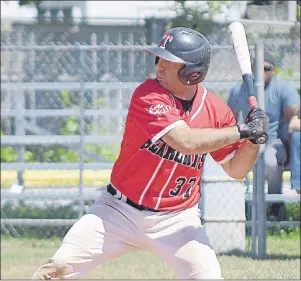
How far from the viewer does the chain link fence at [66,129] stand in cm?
1048

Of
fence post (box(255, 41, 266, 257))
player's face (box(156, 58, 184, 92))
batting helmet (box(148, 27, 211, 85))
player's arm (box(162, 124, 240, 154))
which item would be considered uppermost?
batting helmet (box(148, 27, 211, 85))

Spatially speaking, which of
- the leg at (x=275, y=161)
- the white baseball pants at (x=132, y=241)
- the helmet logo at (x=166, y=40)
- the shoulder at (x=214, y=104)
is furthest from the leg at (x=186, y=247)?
the leg at (x=275, y=161)

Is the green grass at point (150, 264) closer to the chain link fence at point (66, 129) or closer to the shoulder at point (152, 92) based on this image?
the chain link fence at point (66, 129)

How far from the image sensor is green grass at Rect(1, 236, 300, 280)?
327 inches

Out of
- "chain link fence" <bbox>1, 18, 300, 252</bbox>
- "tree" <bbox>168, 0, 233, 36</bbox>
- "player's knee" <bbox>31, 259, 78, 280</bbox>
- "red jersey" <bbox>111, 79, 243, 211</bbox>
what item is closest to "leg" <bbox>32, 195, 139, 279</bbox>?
"player's knee" <bbox>31, 259, 78, 280</bbox>

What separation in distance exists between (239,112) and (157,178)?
4.37 metres

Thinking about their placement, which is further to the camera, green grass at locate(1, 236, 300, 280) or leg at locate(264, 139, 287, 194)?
leg at locate(264, 139, 287, 194)

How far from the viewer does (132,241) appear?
525cm

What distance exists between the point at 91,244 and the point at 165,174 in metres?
0.55

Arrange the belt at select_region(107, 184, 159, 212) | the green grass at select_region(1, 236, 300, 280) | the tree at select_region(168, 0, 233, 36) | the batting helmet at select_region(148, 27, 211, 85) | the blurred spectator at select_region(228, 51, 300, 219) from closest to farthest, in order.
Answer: the batting helmet at select_region(148, 27, 211, 85) → the belt at select_region(107, 184, 159, 212) → the green grass at select_region(1, 236, 300, 280) → the blurred spectator at select_region(228, 51, 300, 219) → the tree at select_region(168, 0, 233, 36)

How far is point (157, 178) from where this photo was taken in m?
5.19

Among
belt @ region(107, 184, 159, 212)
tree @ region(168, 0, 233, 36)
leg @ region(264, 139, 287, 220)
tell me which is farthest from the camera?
tree @ region(168, 0, 233, 36)

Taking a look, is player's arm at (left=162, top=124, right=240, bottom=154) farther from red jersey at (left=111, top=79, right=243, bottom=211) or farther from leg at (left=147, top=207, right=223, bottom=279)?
leg at (left=147, top=207, right=223, bottom=279)

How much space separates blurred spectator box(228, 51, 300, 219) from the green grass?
2.59 ft
